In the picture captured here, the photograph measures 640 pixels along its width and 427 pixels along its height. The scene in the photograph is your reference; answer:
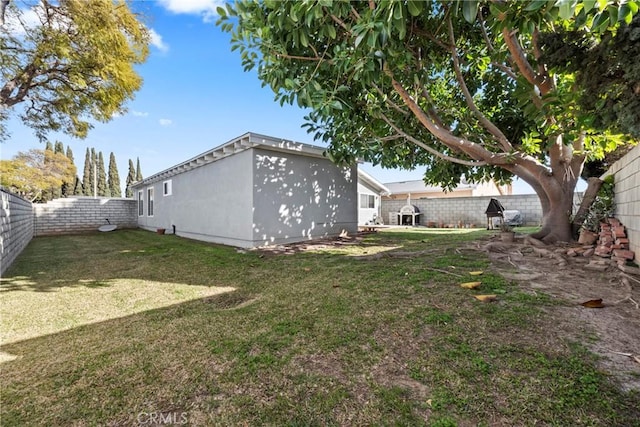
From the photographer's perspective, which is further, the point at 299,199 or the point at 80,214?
the point at 80,214

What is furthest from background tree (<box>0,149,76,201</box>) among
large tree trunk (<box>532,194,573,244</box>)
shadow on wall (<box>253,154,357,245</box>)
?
large tree trunk (<box>532,194,573,244</box>)

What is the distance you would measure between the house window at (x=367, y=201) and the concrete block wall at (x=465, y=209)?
6.51ft

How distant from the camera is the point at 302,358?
2.16 meters

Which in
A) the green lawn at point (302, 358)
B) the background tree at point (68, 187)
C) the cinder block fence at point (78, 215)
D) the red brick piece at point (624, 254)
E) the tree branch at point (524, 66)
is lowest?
the green lawn at point (302, 358)

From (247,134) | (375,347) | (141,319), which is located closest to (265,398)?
(375,347)

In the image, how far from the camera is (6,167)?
59.2 feet

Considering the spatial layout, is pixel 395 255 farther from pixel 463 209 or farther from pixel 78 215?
pixel 78 215

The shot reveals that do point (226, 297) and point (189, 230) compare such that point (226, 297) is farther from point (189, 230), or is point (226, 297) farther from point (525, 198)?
point (525, 198)

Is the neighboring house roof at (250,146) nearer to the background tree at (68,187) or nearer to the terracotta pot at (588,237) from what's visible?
the terracotta pot at (588,237)

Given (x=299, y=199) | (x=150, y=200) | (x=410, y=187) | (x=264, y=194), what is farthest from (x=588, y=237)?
(x=150, y=200)

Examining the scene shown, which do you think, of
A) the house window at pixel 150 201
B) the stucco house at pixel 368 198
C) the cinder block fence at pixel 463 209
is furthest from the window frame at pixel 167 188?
the cinder block fence at pixel 463 209

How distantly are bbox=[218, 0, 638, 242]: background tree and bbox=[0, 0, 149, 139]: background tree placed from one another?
7227 mm

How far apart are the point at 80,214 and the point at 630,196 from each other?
21.3m

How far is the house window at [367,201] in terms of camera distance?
15981 mm
